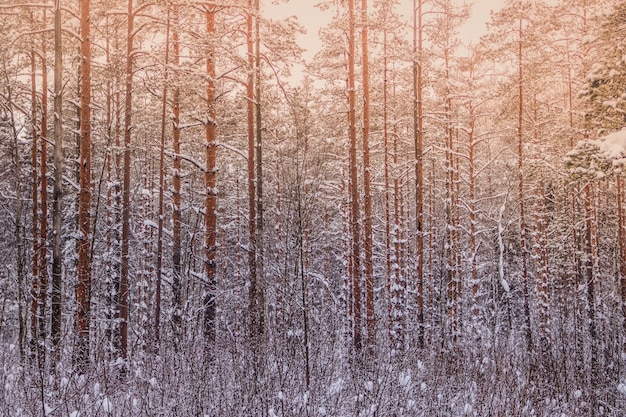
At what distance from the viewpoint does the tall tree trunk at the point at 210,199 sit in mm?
11281

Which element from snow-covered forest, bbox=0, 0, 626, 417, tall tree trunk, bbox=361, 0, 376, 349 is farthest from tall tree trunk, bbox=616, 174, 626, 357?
tall tree trunk, bbox=361, 0, 376, 349

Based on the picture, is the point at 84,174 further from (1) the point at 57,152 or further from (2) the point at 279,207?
(2) the point at 279,207

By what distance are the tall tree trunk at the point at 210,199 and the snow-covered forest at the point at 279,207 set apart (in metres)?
0.06

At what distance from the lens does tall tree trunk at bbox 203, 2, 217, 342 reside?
37.0 feet

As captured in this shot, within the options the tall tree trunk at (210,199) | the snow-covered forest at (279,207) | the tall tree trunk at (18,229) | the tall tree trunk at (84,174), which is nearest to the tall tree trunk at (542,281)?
the snow-covered forest at (279,207)

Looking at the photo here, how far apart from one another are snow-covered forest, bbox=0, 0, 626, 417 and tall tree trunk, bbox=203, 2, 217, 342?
58 millimetres

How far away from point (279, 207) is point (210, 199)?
383 centimetres

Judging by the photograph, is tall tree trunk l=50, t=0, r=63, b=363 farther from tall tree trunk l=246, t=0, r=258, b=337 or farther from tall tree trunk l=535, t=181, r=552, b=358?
tall tree trunk l=535, t=181, r=552, b=358

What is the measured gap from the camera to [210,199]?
11781mm

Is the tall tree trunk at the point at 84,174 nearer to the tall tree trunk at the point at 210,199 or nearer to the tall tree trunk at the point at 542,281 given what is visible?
the tall tree trunk at the point at 210,199

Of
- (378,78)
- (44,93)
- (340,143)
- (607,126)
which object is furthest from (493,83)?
(44,93)

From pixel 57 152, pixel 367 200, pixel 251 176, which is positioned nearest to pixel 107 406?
pixel 57 152

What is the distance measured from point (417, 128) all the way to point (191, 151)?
12093 millimetres

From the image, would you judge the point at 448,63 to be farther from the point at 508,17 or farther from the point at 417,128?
the point at 417,128
